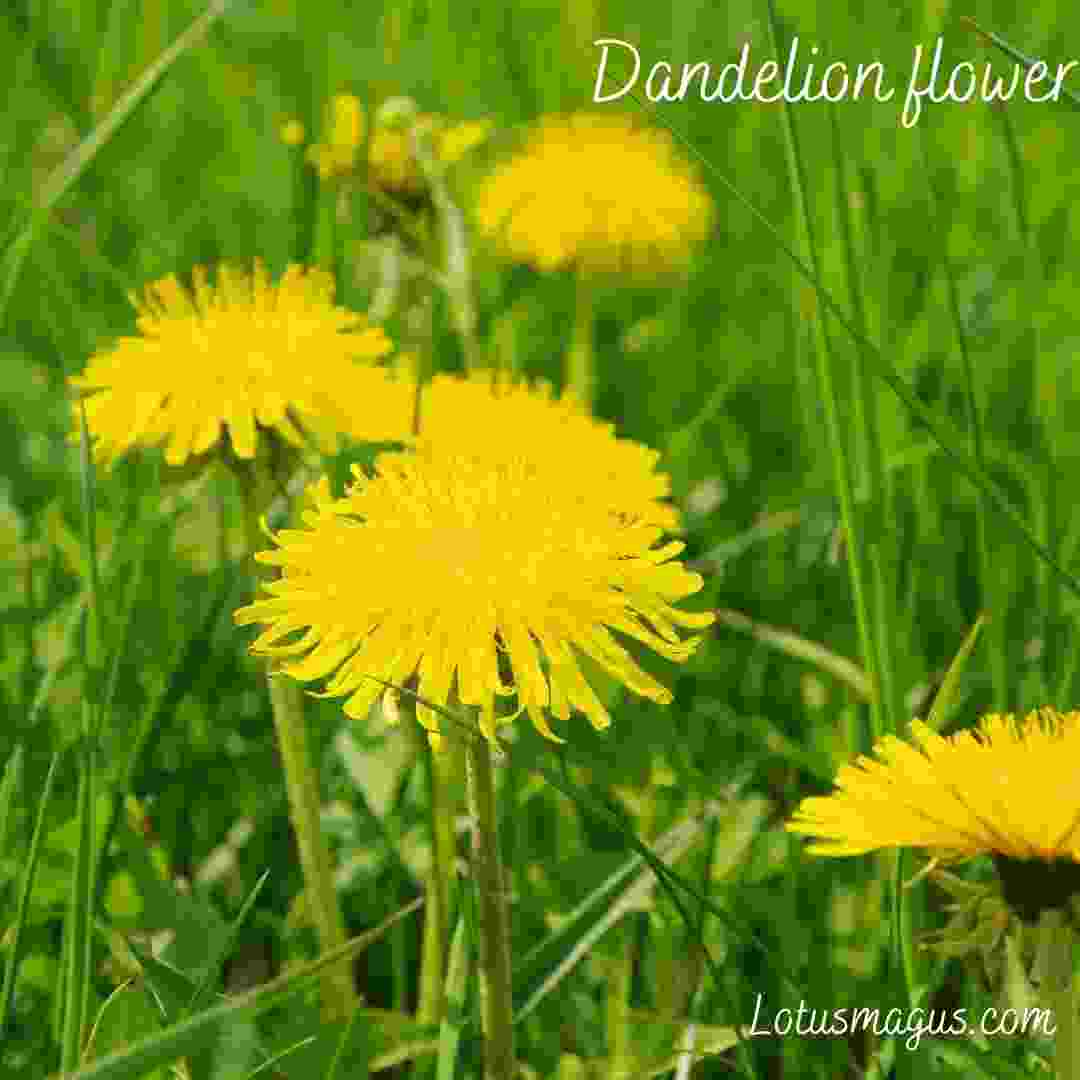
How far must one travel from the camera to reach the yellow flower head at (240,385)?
1049mm

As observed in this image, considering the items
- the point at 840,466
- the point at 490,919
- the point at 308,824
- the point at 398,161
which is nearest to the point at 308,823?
the point at 308,824

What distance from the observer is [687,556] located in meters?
1.55

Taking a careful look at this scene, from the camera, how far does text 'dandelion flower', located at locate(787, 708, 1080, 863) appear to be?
722mm

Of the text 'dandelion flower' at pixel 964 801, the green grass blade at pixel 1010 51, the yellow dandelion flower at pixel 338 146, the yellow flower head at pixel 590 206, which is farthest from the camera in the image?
the yellow flower head at pixel 590 206

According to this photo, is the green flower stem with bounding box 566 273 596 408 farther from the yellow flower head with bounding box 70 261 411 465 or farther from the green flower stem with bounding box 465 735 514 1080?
the green flower stem with bounding box 465 735 514 1080

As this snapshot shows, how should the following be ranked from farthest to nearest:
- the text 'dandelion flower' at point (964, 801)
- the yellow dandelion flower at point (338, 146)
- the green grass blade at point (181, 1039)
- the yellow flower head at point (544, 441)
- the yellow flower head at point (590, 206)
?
the yellow flower head at point (590, 206)
the yellow dandelion flower at point (338, 146)
the yellow flower head at point (544, 441)
the text 'dandelion flower' at point (964, 801)
the green grass blade at point (181, 1039)

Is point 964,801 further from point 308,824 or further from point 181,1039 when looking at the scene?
point 308,824

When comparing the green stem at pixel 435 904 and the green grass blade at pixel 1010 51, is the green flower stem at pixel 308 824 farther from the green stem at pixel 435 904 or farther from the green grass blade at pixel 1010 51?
the green grass blade at pixel 1010 51

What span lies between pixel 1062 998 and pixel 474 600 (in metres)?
0.30

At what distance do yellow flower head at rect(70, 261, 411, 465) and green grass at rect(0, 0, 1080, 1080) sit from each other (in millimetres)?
93

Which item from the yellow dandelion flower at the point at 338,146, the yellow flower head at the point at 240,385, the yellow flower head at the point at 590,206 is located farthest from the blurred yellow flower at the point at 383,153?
the yellow flower head at the point at 240,385

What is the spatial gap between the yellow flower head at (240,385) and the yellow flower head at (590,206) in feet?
2.03

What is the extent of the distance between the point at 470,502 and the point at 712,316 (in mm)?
1152

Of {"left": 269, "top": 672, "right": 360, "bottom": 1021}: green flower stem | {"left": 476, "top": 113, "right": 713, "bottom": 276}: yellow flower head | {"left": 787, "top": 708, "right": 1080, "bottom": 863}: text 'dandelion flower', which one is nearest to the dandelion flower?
{"left": 787, "top": 708, "right": 1080, "bottom": 863}: text 'dandelion flower'
